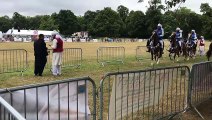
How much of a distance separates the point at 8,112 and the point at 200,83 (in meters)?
6.33

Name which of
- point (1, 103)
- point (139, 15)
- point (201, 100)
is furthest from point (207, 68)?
point (139, 15)

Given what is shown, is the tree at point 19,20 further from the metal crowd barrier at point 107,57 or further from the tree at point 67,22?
the metal crowd barrier at point 107,57

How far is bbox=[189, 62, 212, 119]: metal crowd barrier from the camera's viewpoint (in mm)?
8758

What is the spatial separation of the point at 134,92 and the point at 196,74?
2.38 meters

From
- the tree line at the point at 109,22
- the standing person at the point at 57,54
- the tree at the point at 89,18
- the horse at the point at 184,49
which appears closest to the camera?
the standing person at the point at 57,54

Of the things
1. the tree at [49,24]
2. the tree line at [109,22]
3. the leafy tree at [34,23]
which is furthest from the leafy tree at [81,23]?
the leafy tree at [34,23]

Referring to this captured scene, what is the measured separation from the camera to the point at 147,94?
7.50 meters

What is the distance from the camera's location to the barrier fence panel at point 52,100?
4926 millimetres

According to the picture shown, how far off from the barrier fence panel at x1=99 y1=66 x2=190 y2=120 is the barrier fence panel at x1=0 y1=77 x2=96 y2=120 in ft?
1.32

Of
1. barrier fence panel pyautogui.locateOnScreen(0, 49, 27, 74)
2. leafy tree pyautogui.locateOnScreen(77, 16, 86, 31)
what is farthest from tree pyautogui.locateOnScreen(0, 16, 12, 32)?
barrier fence panel pyautogui.locateOnScreen(0, 49, 27, 74)

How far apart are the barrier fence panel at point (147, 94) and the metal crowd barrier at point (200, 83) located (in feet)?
0.56

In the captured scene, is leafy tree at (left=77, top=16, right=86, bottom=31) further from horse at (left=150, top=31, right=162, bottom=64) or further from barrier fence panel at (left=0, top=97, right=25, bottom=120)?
barrier fence panel at (left=0, top=97, right=25, bottom=120)

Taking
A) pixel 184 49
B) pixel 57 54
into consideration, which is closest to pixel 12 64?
pixel 57 54

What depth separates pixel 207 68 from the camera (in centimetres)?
959
